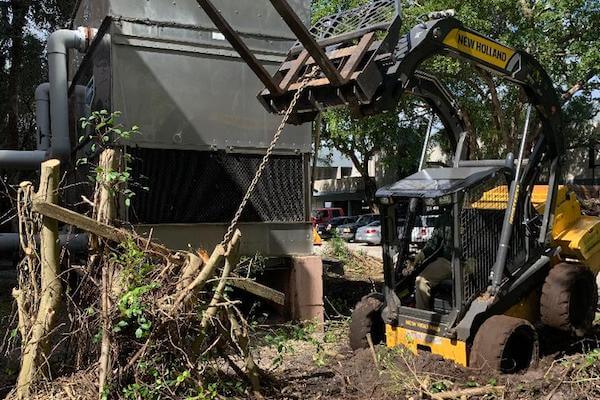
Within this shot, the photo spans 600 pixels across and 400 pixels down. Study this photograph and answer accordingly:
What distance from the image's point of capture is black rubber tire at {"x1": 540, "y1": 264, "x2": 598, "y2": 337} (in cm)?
705

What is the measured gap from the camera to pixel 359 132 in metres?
24.8

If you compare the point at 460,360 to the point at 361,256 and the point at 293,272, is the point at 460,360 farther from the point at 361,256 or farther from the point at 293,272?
the point at 361,256

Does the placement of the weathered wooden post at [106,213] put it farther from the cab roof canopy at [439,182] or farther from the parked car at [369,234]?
the parked car at [369,234]

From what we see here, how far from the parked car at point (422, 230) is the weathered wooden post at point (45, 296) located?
416 cm

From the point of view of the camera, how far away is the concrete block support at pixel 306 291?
32.1 feet

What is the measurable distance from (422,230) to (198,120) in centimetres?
394

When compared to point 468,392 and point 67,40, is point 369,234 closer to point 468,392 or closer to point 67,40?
point 67,40

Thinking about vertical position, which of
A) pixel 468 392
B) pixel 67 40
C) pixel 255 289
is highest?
pixel 67 40

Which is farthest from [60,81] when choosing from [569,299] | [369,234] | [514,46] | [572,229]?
[369,234]

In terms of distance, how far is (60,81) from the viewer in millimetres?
10094

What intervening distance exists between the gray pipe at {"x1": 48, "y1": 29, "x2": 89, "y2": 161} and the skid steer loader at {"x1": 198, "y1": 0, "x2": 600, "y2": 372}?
5319 millimetres

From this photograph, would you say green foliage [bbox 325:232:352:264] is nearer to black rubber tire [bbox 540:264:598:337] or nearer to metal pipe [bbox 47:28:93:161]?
metal pipe [bbox 47:28:93:161]

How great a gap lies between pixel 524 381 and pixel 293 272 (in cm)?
462

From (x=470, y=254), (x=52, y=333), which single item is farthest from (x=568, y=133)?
(x=52, y=333)
